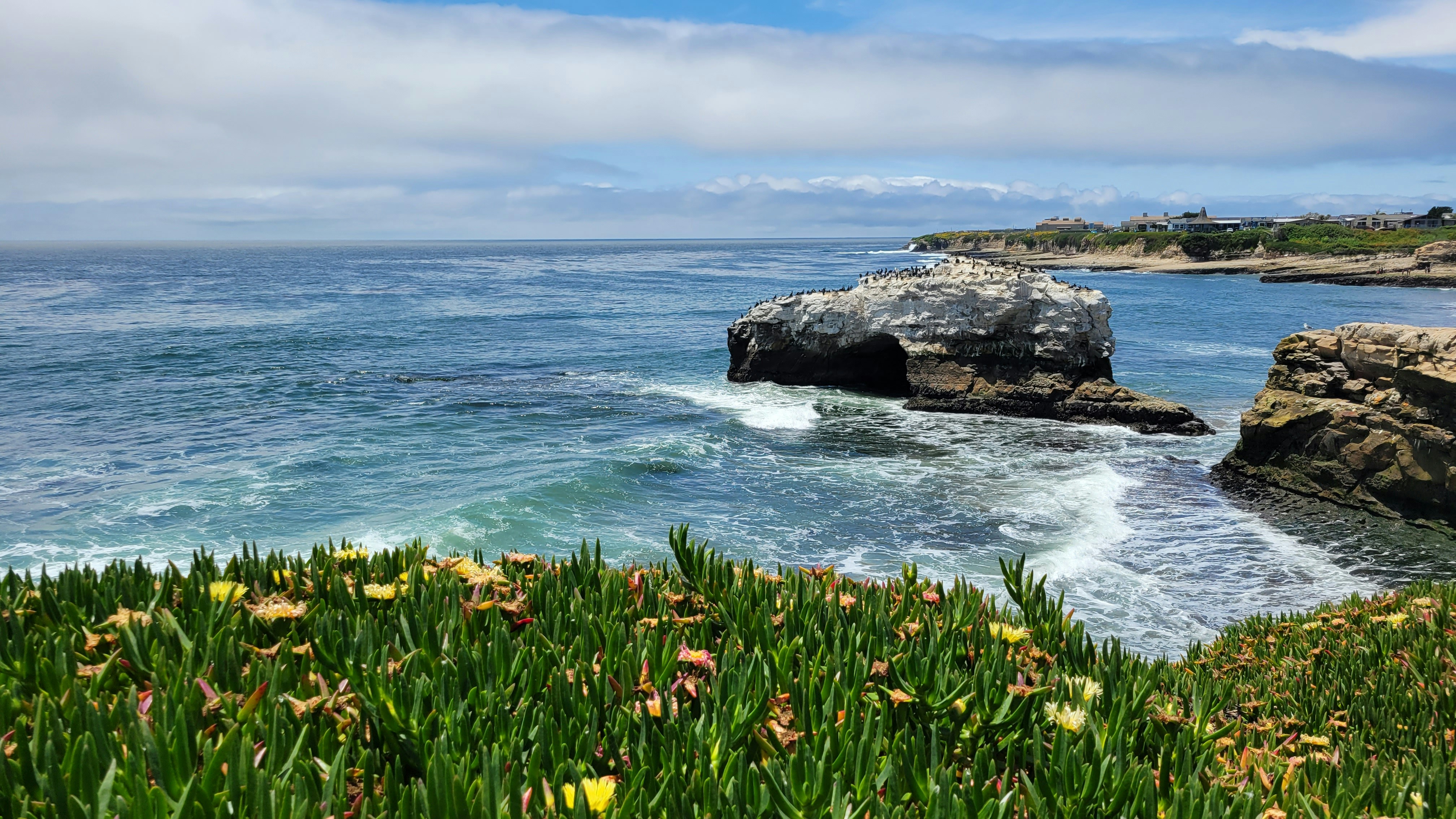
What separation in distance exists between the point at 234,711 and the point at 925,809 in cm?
195

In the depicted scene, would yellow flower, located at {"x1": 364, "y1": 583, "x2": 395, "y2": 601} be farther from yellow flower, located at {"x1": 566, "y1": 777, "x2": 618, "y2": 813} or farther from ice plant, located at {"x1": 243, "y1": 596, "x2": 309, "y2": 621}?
yellow flower, located at {"x1": 566, "y1": 777, "x2": 618, "y2": 813}

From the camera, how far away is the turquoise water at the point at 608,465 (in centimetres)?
1398

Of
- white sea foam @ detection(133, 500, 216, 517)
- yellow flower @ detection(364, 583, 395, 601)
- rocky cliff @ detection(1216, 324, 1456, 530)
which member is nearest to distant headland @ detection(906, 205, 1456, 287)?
rocky cliff @ detection(1216, 324, 1456, 530)

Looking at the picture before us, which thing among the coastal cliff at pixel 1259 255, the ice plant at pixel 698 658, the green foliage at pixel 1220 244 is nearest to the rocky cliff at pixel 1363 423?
the ice plant at pixel 698 658

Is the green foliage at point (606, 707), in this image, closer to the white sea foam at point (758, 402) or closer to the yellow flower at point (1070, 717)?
the yellow flower at point (1070, 717)

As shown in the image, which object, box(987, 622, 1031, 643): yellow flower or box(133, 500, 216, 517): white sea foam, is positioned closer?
box(987, 622, 1031, 643): yellow flower

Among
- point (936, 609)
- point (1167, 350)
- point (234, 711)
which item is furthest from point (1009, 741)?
point (1167, 350)

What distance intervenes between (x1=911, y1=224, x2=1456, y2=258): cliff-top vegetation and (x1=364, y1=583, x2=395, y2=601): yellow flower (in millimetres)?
111203

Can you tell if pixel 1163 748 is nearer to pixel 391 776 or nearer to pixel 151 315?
pixel 391 776

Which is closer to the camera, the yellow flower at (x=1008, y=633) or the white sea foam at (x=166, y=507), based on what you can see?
the yellow flower at (x=1008, y=633)

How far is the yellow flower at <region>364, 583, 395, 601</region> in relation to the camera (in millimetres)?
3473

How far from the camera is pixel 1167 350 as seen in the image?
128ft

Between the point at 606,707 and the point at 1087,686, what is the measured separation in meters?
1.68

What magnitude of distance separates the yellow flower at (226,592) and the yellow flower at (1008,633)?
287 cm
